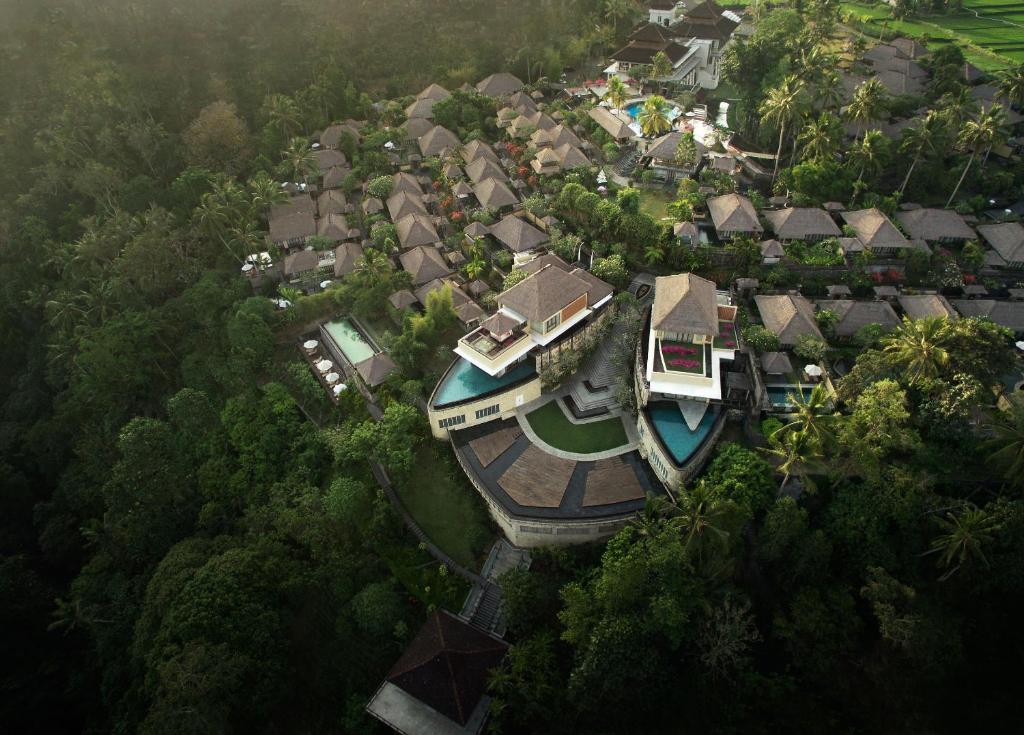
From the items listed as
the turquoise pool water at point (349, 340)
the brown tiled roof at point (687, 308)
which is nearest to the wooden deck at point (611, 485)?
the brown tiled roof at point (687, 308)

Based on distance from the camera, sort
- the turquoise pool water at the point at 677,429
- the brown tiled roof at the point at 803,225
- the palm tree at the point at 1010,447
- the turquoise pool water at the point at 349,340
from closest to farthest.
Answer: the palm tree at the point at 1010,447 < the turquoise pool water at the point at 677,429 < the turquoise pool water at the point at 349,340 < the brown tiled roof at the point at 803,225

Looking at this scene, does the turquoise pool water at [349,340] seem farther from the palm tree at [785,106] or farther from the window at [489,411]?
the palm tree at [785,106]

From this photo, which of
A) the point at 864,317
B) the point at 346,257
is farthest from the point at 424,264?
the point at 864,317

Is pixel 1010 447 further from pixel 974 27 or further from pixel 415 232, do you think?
pixel 974 27

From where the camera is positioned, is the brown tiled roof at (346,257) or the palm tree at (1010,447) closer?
the palm tree at (1010,447)

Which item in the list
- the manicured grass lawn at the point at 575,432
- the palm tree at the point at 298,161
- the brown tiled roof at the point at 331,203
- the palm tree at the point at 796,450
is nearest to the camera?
the palm tree at the point at 796,450

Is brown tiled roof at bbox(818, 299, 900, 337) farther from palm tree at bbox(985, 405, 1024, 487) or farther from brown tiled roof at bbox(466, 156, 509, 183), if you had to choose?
brown tiled roof at bbox(466, 156, 509, 183)

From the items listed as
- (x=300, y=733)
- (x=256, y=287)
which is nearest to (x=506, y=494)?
(x=300, y=733)
